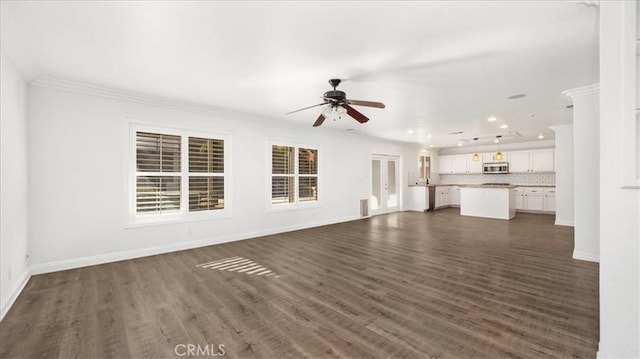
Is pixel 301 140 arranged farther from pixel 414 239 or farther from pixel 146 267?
pixel 146 267

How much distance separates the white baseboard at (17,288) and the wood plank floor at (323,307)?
7cm

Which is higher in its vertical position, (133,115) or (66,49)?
(66,49)

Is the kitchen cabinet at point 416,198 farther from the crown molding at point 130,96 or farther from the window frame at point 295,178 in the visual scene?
the crown molding at point 130,96

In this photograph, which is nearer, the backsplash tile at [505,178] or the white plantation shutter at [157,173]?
the white plantation shutter at [157,173]

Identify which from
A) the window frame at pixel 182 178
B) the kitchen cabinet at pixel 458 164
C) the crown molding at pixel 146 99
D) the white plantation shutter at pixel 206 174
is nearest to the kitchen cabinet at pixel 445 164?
the kitchen cabinet at pixel 458 164

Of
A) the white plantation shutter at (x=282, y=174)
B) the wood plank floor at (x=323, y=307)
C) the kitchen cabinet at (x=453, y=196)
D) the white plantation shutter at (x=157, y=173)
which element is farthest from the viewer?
the kitchen cabinet at (x=453, y=196)

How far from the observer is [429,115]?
570 centimetres

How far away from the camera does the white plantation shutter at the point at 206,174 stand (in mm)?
5043

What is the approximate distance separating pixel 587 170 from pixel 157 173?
6.70 meters

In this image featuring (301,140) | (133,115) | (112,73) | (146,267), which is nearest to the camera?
(112,73)

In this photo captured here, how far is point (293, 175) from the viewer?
6.68m

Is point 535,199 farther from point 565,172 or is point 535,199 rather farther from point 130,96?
point 130,96

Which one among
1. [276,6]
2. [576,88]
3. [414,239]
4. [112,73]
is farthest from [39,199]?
[576,88]

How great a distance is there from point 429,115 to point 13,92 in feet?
20.6
